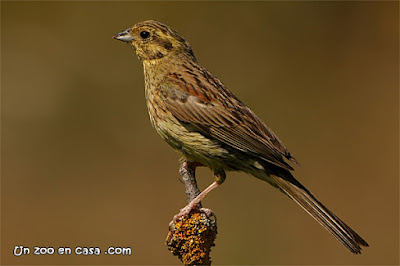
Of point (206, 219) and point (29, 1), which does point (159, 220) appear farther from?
point (29, 1)

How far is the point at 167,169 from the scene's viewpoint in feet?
25.0

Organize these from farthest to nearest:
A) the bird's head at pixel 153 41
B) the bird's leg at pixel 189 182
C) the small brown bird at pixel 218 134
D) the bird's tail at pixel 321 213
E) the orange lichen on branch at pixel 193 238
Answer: the bird's head at pixel 153 41 < the small brown bird at pixel 218 134 < the bird's tail at pixel 321 213 < the bird's leg at pixel 189 182 < the orange lichen on branch at pixel 193 238

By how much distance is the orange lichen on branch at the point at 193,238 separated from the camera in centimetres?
369

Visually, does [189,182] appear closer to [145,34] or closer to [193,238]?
[193,238]

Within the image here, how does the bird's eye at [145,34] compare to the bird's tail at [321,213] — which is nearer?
the bird's tail at [321,213]

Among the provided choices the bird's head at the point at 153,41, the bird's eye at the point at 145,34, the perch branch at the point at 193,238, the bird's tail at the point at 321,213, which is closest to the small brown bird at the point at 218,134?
the bird's tail at the point at 321,213

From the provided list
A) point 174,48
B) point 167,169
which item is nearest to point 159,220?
point 167,169

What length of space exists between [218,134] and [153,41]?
35.9 inches

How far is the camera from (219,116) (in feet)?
14.9

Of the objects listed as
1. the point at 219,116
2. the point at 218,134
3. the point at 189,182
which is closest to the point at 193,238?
the point at 189,182

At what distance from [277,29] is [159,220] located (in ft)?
12.1

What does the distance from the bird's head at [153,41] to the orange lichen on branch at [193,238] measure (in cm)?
152

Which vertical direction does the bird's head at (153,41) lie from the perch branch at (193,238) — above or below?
above

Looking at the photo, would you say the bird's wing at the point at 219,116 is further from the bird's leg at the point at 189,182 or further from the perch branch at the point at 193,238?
the perch branch at the point at 193,238
